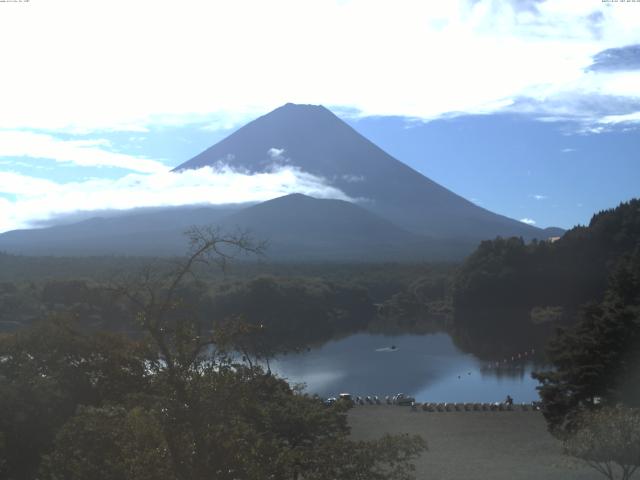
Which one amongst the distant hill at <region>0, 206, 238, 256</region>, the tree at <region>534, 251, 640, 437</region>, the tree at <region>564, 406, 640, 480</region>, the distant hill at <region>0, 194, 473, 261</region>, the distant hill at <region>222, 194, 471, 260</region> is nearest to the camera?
the tree at <region>564, 406, 640, 480</region>

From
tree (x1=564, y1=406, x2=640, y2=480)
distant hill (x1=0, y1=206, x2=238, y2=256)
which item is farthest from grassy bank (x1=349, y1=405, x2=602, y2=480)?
distant hill (x1=0, y1=206, x2=238, y2=256)

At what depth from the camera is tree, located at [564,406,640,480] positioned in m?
7.20

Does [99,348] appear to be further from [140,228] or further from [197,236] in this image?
[140,228]

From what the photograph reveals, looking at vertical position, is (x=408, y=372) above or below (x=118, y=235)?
below

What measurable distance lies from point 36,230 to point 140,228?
2276 centimetres

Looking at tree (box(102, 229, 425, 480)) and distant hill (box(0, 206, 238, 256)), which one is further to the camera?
distant hill (box(0, 206, 238, 256))

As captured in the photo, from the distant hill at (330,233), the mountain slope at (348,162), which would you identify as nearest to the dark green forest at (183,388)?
the distant hill at (330,233)

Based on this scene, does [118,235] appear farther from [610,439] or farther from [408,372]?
[610,439]

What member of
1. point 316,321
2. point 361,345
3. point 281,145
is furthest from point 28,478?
point 281,145

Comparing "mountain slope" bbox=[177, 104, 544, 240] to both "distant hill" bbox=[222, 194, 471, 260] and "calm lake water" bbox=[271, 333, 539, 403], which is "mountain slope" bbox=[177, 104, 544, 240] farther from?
"calm lake water" bbox=[271, 333, 539, 403]

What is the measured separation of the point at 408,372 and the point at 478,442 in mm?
12486

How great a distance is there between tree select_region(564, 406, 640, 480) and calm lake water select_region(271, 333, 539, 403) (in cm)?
1090

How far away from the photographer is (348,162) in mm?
119750

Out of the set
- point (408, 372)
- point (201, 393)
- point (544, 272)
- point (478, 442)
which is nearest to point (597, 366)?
point (478, 442)
